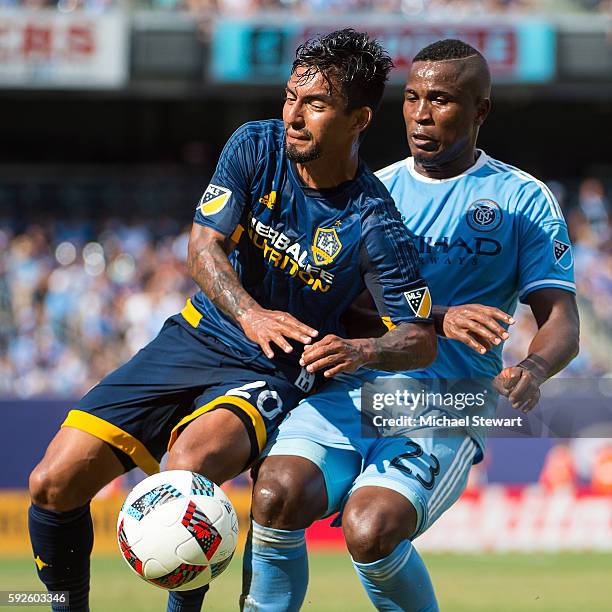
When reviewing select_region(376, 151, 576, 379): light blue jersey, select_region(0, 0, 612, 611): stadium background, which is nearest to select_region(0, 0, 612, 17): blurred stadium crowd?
select_region(0, 0, 612, 611): stadium background

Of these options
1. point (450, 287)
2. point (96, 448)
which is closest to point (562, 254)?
point (450, 287)

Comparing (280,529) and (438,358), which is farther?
(438,358)

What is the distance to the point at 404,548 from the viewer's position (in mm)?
4602

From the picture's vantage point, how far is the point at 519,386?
4539 millimetres

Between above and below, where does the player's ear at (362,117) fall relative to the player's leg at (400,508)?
above

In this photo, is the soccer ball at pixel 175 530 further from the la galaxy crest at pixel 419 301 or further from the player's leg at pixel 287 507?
the la galaxy crest at pixel 419 301

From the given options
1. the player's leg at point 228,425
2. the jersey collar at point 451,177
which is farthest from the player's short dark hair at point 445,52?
the player's leg at point 228,425

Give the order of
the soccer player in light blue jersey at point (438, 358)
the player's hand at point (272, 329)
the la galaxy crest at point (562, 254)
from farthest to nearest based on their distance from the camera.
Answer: the la galaxy crest at point (562, 254), the soccer player in light blue jersey at point (438, 358), the player's hand at point (272, 329)

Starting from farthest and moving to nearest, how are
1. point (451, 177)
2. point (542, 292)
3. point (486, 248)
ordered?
point (451, 177) → point (486, 248) → point (542, 292)

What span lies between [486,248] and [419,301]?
605 millimetres

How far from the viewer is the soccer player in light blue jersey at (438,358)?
4.52 m

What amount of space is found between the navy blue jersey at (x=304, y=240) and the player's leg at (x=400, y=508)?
0.58 metres

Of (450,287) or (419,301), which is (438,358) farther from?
(419,301)

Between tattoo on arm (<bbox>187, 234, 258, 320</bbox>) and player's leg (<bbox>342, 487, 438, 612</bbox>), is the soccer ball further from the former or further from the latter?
tattoo on arm (<bbox>187, 234, 258, 320</bbox>)
